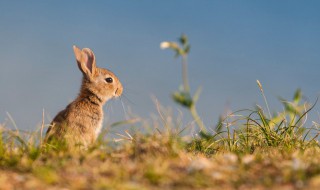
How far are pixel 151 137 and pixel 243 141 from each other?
8.68ft

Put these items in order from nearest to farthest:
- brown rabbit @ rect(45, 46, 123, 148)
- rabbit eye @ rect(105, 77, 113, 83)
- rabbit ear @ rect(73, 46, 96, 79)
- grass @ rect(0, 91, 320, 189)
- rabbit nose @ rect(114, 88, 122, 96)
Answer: grass @ rect(0, 91, 320, 189) → brown rabbit @ rect(45, 46, 123, 148) → rabbit ear @ rect(73, 46, 96, 79) → rabbit eye @ rect(105, 77, 113, 83) → rabbit nose @ rect(114, 88, 122, 96)

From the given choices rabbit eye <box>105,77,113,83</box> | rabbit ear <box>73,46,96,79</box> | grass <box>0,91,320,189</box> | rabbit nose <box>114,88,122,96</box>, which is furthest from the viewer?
rabbit nose <box>114,88,122,96</box>

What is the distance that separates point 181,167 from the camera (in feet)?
18.6

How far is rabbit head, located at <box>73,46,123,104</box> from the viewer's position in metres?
10.3

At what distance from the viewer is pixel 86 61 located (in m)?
10.5

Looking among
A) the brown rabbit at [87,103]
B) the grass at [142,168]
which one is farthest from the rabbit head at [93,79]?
the grass at [142,168]

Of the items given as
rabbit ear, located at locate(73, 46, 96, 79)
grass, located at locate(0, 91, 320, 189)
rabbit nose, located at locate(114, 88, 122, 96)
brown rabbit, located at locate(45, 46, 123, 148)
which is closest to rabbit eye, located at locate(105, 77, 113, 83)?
brown rabbit, located at locate(45, 46, 123, 148)

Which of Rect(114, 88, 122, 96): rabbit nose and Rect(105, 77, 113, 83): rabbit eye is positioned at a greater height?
Rect(105, 77, 113, 83): rabbit eye

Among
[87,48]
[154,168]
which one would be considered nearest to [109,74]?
[87,48]

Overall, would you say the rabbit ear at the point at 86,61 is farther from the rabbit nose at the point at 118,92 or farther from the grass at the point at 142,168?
the grass at the point at 142,168

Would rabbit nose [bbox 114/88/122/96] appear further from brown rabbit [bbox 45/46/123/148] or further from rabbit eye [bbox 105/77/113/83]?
rabbit eye [bbox 105/77/113/83]

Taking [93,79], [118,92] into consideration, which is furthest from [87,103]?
[118,92]

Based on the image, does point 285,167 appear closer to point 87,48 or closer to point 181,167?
point 181,167

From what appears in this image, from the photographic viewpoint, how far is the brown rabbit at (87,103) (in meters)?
9.12
